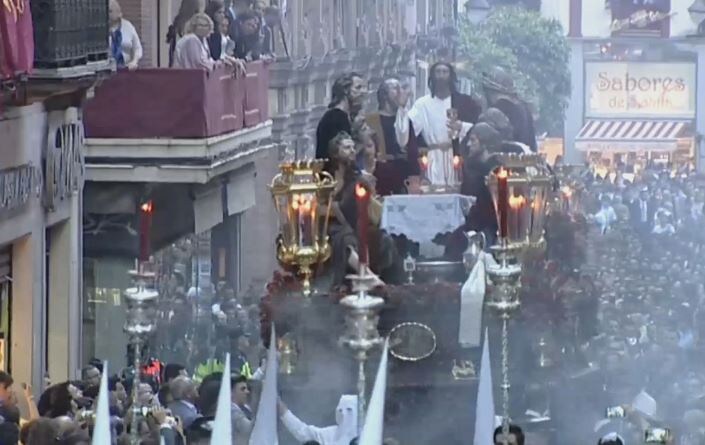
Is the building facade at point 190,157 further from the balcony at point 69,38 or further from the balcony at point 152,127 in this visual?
the balcony at point 69,38

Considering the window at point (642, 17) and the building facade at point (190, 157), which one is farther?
the window at point (642, 17)

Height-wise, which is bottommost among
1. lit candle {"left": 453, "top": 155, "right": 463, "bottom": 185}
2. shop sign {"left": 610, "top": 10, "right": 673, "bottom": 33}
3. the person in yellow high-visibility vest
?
shop sign {"left": 610, "top": 10, "right": 673, "bottom": 33}

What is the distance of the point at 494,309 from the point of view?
16.1 metres

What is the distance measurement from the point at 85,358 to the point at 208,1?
3476mm

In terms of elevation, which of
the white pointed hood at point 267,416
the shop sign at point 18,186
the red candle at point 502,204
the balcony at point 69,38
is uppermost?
the balcony at point 69,38

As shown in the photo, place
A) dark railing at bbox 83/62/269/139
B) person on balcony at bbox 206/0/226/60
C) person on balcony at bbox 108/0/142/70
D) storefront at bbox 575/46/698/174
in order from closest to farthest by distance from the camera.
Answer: person on balcony at bbox 108/0/142/70 < dark railing at bbox 83/62/269/139 < person on balcony at bbox 206/0/226/60 < storefront at bbox 575/46/698/174

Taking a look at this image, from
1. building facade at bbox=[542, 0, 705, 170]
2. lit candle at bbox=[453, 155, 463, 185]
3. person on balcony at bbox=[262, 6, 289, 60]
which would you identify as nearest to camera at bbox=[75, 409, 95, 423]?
lit candle at bbox=[453, 155, 463, 185]

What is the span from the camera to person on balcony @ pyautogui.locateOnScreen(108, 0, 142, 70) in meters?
25.3

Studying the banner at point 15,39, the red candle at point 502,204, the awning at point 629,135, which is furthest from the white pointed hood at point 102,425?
the awning at point 629,135

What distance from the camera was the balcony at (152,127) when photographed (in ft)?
84.4

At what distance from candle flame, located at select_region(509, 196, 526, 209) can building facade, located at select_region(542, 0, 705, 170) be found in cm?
5518

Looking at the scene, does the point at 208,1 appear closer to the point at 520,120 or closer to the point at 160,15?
the point at 160,15

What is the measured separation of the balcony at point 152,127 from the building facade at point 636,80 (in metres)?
48.0

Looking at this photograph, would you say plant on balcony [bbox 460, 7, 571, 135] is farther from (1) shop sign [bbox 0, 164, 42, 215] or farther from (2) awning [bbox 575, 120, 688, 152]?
(1) shop sign [bbox 0, 164, 42, 215]
